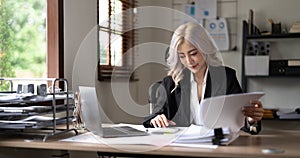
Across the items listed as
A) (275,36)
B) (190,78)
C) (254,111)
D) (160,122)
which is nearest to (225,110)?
(254,111)

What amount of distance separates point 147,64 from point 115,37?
2.33 feet

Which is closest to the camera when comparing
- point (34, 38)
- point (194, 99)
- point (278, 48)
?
point (194, 99)

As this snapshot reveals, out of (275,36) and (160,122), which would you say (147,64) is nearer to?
(275,36)

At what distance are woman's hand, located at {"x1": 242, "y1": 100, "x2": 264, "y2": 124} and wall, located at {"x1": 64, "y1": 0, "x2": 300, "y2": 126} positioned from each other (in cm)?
106

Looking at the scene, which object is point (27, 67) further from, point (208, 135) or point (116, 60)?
Answer: point (208, 135)

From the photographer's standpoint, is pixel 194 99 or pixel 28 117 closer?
pixel 28 117

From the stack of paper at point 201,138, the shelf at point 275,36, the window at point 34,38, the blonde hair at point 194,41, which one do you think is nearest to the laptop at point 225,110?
the stack of paper at point 201,138

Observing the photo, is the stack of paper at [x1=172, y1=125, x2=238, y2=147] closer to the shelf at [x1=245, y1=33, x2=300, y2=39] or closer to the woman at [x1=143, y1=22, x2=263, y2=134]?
the woman at [x1=143, y1=22, x2=263, y2=134]

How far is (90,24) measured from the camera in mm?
2432

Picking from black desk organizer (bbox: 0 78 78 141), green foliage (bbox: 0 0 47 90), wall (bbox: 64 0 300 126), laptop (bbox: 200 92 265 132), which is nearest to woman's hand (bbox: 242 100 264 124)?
laptop (bbox: 200 92 265 132)

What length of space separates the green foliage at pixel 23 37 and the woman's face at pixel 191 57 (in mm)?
782

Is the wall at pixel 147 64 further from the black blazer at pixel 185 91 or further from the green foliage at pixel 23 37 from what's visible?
the black blazer at pixel 185 91

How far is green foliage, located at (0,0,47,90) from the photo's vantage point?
199 centimetres

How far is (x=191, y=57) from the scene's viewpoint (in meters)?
2.00
